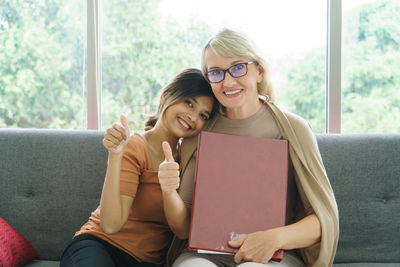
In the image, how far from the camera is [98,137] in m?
1.74

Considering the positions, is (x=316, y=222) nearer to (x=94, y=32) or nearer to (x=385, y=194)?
(x=385, y=194)

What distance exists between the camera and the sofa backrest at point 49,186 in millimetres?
1665

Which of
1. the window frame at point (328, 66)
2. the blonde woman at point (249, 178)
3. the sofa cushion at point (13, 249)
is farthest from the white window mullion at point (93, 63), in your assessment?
the blonde woman at point (249, 178)

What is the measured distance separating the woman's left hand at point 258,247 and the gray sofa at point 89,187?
604mm

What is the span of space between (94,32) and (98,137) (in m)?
0.74

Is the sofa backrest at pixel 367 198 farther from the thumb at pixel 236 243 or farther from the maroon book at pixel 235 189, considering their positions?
the thumb at pixel 236 243

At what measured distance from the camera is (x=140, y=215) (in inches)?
55.4

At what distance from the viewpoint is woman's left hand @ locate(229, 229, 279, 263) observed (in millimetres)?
1150

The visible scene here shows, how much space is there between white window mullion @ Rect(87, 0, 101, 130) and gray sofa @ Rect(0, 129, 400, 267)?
42 centimetres

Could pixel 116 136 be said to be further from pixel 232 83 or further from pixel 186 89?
pixel 232 83

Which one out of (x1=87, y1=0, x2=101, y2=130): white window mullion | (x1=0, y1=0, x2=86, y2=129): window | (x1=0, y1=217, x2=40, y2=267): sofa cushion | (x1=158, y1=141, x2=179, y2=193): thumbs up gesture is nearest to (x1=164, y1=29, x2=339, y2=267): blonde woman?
(x1=158, y1=141, x2=179, y2=193): thumbs up gesture

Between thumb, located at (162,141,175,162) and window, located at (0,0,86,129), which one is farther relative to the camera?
window, located at (0,0,86,129)

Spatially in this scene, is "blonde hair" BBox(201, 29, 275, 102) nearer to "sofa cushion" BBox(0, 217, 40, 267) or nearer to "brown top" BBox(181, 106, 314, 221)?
"brown top" BBox(181, 106, 314, 221)

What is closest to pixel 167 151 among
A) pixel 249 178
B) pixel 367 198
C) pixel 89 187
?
pixel 249 178
